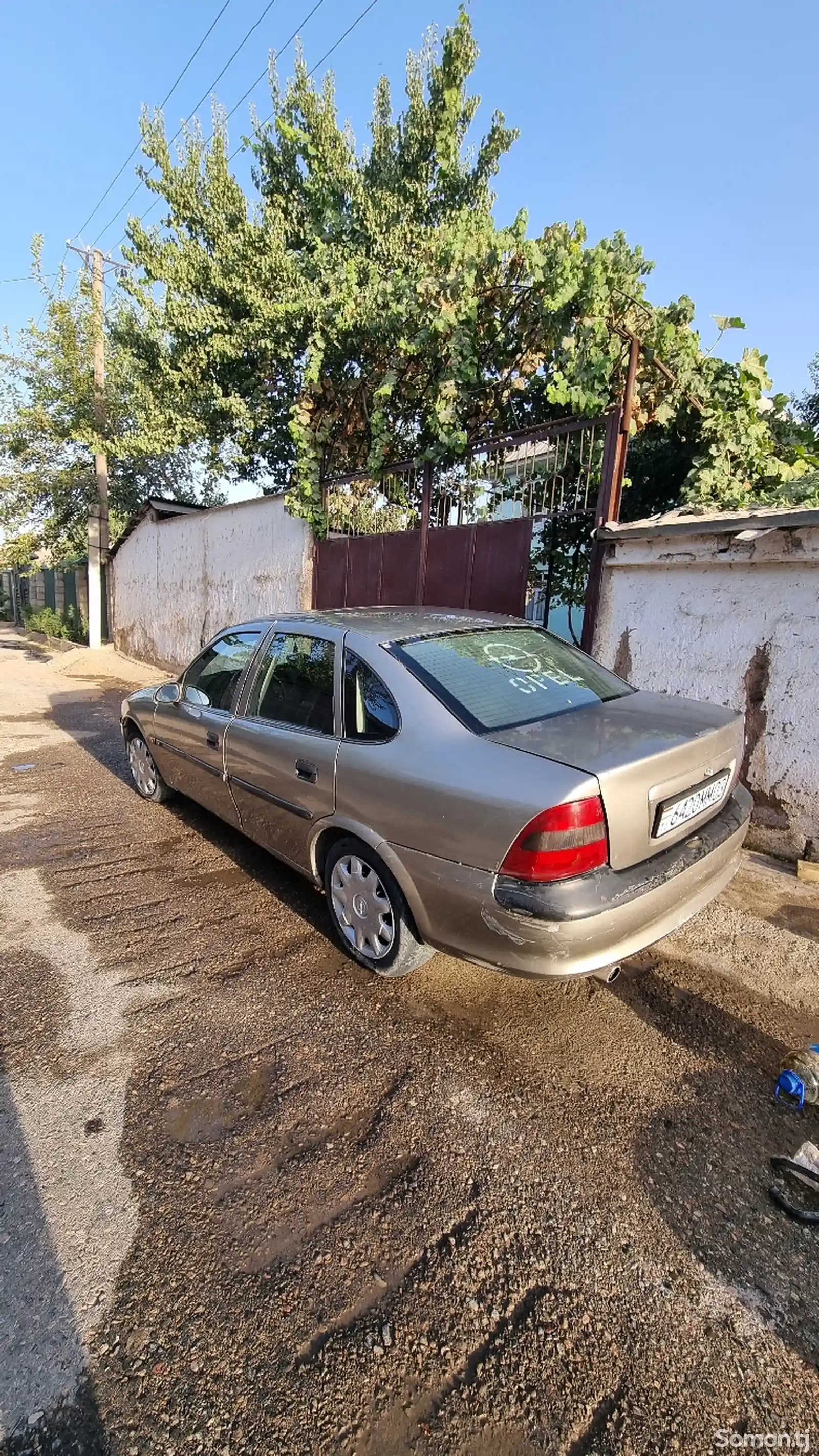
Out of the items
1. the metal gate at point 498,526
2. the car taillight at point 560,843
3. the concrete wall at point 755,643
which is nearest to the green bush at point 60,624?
the metal gate at point 498,526

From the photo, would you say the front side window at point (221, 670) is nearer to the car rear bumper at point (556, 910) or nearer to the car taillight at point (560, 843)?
the car rear bumper at point (556, 910)

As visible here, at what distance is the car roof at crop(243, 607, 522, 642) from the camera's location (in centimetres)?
282

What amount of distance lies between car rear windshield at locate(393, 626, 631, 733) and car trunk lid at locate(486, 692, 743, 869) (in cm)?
9

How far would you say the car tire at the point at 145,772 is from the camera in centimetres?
453

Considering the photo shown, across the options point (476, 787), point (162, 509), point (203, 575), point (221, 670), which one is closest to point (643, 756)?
point (476, 787)

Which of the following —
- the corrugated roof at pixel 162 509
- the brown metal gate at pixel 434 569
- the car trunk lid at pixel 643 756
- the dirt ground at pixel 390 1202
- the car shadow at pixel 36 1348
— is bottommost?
the car shadow at pixel 36 1348

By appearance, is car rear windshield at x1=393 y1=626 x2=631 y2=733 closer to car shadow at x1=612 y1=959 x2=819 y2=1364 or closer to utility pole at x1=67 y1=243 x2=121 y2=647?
car shadow at x1=612 y1=959 x2=819 y2=1364

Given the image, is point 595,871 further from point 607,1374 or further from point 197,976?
point 197,976

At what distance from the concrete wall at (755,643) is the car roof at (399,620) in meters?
1.80

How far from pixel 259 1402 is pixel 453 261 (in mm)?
7040

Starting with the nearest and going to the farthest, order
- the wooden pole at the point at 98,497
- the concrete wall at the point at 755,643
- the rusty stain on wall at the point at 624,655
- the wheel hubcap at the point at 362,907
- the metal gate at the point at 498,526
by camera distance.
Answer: the wheel hubcap at the point at 362,907 < the concrete wall at the point at 755,643 < the rusty stain on wall at the point at 624,655 < the metal gate at the point at 498,526 < the wooden pole at the point at 98,497

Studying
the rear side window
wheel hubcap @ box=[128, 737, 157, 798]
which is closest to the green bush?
wheel hubcap @ box=[128, 737, 157, 798]

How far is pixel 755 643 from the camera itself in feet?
13.1

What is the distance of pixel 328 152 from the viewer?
10172 millimetres
